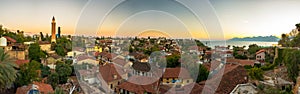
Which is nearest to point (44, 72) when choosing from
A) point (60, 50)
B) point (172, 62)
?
point (172, 62)

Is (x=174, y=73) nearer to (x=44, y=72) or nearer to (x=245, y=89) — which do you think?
(x=245, y=89)

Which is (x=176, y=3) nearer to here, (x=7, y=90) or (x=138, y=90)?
(x=138, y=90)

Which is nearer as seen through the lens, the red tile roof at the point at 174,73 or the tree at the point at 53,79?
the tree at the point at 53,79

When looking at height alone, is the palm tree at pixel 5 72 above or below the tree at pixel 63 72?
above

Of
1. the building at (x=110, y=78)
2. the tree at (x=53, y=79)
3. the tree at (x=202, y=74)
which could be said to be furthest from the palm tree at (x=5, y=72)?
the tree at (x=202, y=74)

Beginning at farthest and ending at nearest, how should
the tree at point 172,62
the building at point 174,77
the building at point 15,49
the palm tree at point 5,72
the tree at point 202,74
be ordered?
the tree at point 172,62, the building at point 15,49, the building at point 174,77, the tree at point 202,74, the palm tree at point 5,72

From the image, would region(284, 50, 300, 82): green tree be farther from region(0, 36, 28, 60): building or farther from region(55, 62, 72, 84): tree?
region(0, 36, 28, 60): building

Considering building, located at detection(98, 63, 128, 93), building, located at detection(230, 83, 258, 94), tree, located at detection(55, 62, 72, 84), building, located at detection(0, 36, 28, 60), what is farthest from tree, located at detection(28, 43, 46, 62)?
building, located at detection(230, 83, 258, 94)

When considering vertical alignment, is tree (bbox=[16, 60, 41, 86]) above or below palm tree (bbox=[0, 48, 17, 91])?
below

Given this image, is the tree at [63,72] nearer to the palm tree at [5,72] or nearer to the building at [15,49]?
the palm tree at [5,72]

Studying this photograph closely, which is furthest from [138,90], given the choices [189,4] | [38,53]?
[38,53]

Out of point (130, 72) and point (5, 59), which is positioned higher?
point (5, 59)
